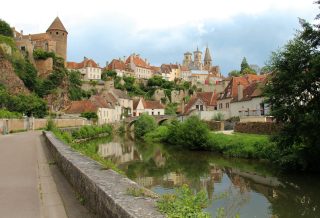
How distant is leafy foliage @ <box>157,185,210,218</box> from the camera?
464 centimetres

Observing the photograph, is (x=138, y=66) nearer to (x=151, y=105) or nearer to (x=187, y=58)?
(x=151, y=105)

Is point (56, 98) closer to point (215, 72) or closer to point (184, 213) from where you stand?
point (184, 213)

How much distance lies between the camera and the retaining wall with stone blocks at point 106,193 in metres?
4.99

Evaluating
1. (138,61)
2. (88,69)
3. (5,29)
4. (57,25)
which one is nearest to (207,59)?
(138,61)

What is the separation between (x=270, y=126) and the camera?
3086 centimetres

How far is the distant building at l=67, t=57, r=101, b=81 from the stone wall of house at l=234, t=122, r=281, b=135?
70.4 meters

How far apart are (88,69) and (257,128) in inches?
2978

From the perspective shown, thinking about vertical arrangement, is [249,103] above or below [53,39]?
below

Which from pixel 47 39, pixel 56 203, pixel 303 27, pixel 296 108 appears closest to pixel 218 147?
pixel 296 108

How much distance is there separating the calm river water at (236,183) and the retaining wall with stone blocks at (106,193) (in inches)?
124

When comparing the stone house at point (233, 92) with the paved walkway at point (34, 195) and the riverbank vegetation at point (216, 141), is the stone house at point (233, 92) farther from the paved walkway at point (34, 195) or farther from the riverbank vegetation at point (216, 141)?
the paved walkway at point (34, 195)

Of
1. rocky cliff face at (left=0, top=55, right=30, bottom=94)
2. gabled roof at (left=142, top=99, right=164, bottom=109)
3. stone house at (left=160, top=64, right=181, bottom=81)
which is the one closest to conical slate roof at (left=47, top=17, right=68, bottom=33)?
gabled roof at (left=142, top=99, right=164, bottom=109)

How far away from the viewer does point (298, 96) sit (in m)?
20.3

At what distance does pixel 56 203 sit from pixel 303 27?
16.6 metres
